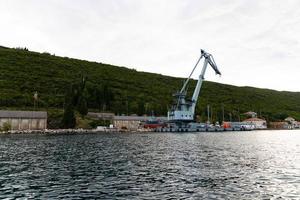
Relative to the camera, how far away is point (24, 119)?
128m

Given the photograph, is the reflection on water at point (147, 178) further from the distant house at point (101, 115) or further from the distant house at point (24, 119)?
the distant house at point (101, 115)

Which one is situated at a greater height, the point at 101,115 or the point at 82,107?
the point at 82,107

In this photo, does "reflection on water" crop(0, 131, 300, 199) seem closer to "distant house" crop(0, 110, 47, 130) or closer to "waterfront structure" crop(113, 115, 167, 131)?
"distant house" crop(0, 110, 47, 130)

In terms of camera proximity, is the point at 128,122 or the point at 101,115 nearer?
the point at 101,115

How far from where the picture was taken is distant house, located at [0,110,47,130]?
4891 inches

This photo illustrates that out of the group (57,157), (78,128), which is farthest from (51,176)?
(78,128)

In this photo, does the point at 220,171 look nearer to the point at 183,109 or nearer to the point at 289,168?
the point at 289,168

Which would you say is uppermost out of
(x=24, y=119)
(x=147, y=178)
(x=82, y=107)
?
(x=82, y=107)

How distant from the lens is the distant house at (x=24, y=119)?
12424 cm

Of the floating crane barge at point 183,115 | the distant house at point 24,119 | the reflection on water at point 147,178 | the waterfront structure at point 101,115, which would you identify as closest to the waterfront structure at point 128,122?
the waterfront structure at point 101,115

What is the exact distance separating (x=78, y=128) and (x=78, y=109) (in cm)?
1445

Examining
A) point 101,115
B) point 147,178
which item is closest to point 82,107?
point 101,115

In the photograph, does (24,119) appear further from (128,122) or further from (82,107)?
(128,122)

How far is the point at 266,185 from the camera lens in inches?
1225
